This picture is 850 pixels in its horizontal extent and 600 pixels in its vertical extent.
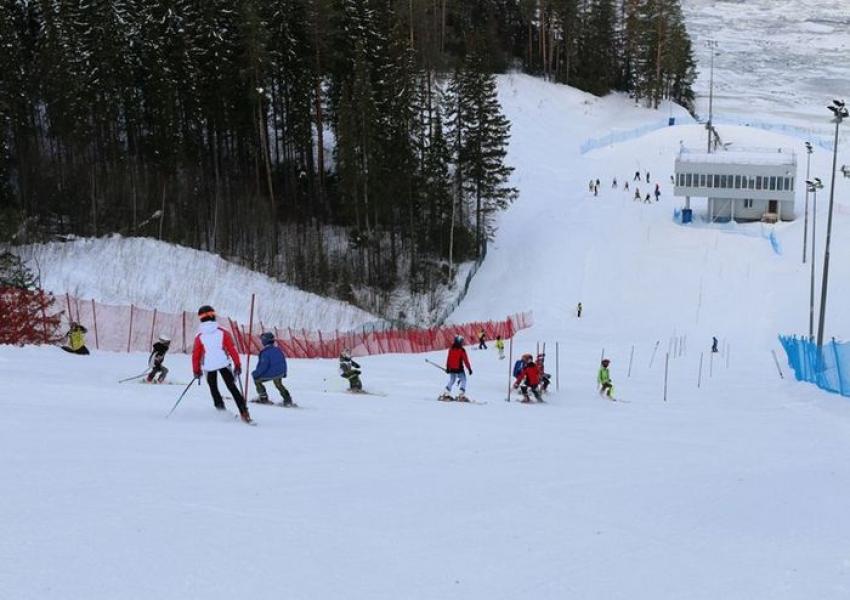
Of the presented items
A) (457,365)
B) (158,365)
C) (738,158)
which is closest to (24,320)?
(158,365)

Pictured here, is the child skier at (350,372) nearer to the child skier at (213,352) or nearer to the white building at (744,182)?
the child skier at (213,352)

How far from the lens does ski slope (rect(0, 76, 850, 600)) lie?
19.0ft

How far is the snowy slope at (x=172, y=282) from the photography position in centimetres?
3778

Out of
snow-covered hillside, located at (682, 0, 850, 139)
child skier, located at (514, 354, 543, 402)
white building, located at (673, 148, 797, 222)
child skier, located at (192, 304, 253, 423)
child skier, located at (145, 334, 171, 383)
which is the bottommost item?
child skier, located at (514, 354, 543, 402)

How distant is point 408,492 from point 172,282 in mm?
33071

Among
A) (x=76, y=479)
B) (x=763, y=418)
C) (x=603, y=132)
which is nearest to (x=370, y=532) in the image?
(x=76, y=479)

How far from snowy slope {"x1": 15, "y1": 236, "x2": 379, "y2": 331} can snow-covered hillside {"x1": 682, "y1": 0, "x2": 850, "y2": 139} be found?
→ 6558cm

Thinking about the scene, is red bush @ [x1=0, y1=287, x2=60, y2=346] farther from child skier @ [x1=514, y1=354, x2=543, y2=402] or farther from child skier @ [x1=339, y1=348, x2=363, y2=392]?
child skier @ [x1=514, y1=354, x2=543, y2=402]

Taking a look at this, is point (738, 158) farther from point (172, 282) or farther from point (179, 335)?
point (179, 335)

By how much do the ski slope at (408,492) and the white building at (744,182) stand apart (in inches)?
1518

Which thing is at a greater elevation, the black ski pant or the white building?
the white building

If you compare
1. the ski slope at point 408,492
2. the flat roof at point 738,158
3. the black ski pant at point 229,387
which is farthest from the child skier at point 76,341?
the flat roof at point 738,158

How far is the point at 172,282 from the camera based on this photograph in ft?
129

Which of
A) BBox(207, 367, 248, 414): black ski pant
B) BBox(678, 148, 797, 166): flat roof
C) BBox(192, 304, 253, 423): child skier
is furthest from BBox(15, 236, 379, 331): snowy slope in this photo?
BBox(678, 148, 797, 166): flat roof
